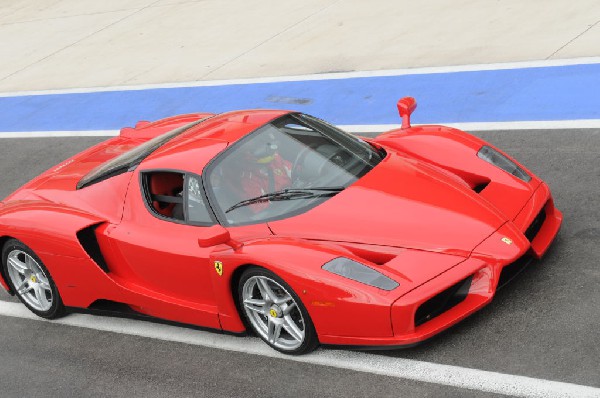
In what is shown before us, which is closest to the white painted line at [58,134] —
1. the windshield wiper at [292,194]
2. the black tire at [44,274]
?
the black tire at [44,274]

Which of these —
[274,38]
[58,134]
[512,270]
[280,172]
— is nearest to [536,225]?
[512,270]

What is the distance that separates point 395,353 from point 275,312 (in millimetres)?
758

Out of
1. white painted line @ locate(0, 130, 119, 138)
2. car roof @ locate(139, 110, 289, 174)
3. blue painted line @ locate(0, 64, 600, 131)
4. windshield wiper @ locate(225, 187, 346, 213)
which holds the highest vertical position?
car roof @ locate(139, 110, 289, 174)

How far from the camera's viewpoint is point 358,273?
5.42 m

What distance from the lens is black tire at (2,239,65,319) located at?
7.00m

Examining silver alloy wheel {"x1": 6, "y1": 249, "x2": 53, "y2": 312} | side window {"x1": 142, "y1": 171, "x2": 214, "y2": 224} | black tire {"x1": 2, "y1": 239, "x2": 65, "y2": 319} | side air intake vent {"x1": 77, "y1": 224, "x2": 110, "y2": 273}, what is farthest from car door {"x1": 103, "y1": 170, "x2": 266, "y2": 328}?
silver alloy wheel {"x1": 6, "y1": 249, "x2": 53, "y2": 312}

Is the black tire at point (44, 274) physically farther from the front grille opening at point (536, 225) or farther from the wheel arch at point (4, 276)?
the front grille opening at point (536, 225)

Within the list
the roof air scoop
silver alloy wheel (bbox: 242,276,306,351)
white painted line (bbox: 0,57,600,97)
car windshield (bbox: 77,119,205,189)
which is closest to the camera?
silver alloy wheel (bbox: 242,276,306,351)

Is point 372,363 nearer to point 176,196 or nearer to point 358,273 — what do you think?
point 358,273

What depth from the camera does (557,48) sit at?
10.8m

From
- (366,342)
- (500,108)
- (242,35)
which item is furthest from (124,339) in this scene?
(242,35)

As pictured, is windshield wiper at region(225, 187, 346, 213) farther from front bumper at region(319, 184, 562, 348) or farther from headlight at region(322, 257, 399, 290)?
front bumper at region(319, 184, 562, 348)

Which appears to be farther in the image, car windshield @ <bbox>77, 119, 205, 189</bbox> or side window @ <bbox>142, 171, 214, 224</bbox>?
car windshield @ <bbox>77, 119, 205, 189</bbox>

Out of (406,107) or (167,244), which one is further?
(406,107)
